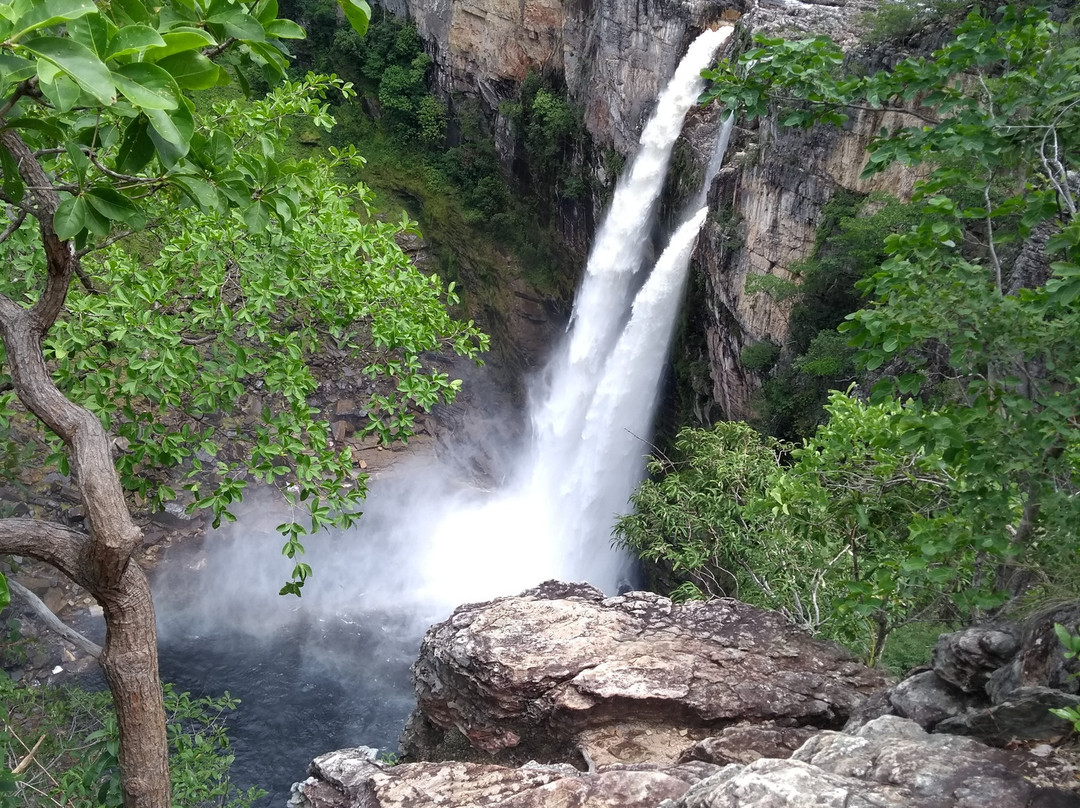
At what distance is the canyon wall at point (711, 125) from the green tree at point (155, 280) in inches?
356

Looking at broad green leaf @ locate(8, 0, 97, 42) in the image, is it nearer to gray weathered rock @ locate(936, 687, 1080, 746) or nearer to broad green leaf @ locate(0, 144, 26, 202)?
broad green leaf @ locate(0, 144, 26, 202)

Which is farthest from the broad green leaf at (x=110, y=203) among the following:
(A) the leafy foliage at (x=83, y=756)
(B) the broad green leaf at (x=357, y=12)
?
(A) the leafy foliage at (x=83, y=756)

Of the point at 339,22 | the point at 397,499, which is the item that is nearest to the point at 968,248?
the point at 397,499

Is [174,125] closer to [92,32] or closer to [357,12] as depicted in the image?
[92,32]

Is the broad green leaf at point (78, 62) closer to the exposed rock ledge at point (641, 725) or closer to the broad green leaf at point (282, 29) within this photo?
the broad green leaf at point (282, 29)

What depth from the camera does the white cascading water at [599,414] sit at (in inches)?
690

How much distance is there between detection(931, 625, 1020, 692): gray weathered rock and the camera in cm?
413

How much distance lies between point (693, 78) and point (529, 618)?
1398cm

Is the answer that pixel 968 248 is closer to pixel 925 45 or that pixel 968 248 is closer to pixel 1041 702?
pixel 925 45

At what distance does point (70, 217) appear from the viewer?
95.2 inches

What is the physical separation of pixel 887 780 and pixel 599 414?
51.3 feet

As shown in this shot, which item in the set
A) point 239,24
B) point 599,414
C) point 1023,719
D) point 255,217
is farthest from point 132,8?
point 599,414

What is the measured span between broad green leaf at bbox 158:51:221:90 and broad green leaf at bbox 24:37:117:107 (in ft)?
1.03

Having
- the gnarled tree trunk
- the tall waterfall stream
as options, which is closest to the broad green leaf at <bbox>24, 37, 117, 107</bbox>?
the gnarled tree trunk
